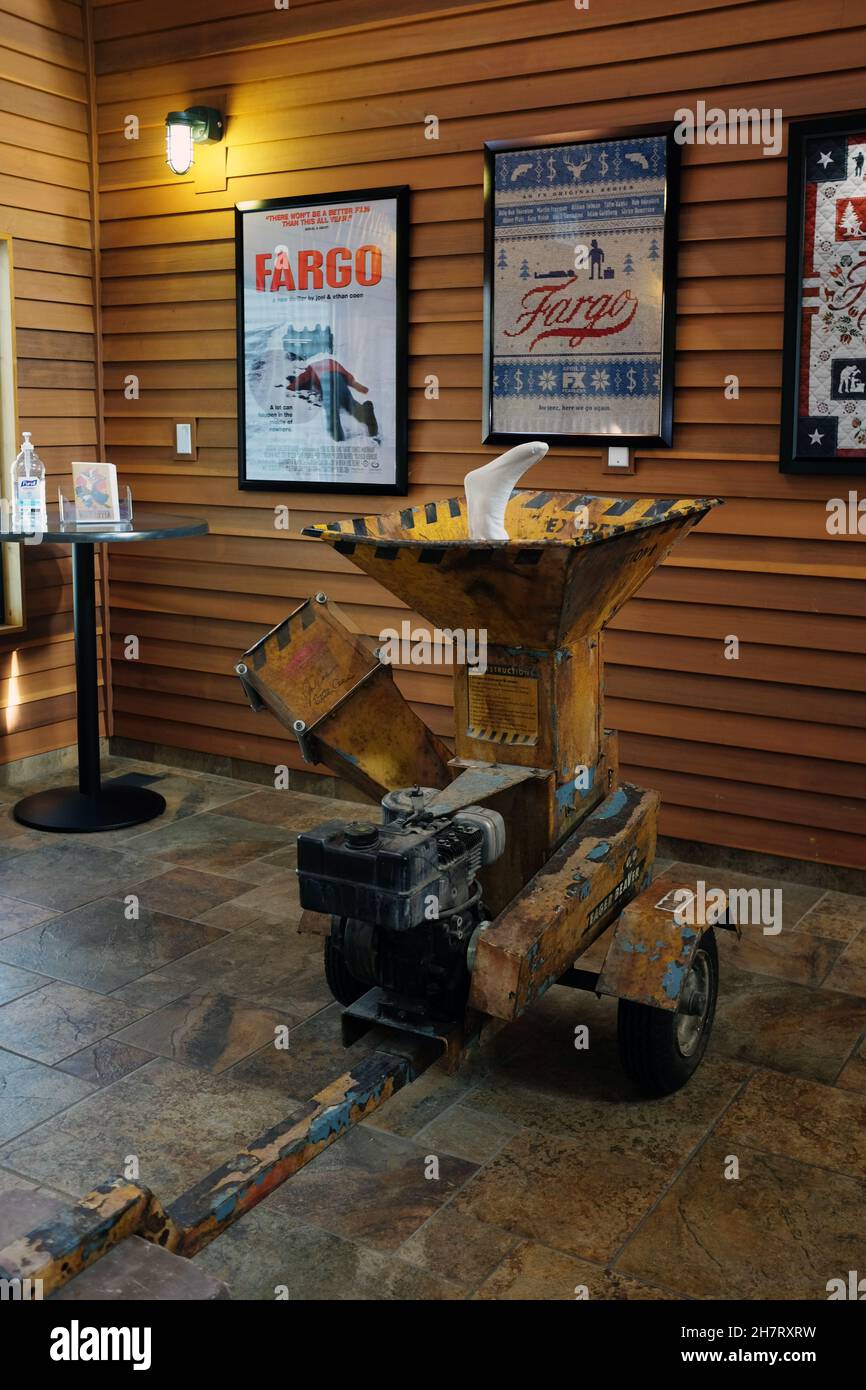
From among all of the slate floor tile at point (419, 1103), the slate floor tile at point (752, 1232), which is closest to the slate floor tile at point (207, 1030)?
the slate floor tile at point (419, 1103)

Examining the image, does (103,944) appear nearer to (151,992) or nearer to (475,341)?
(151,992)

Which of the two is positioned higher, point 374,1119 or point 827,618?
point 827,618

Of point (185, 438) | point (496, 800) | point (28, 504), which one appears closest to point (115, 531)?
point (28, 504)

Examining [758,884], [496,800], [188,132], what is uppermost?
[188,132]

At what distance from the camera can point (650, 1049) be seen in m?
2.90

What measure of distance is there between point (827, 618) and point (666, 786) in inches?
33.2

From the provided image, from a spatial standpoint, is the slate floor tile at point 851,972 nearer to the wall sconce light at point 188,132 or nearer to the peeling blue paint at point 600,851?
the peeling blue paint at point 600,851

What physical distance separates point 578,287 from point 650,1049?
8.86ft

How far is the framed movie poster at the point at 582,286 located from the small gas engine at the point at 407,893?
204 centimetres

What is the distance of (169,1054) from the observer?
3184 mm
